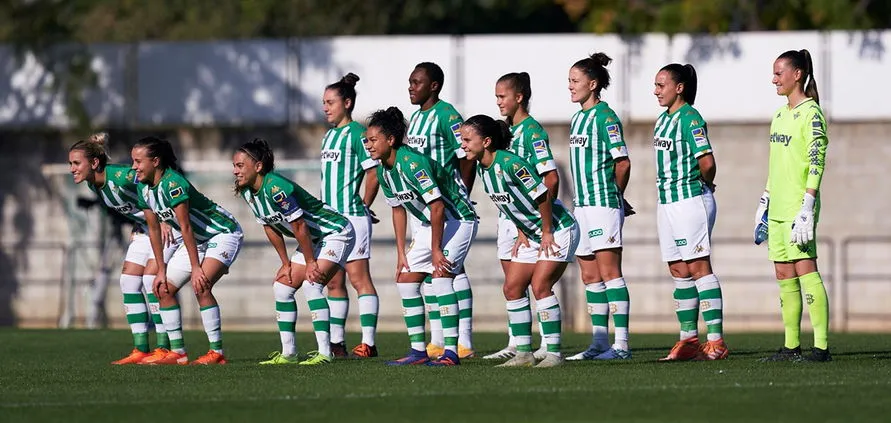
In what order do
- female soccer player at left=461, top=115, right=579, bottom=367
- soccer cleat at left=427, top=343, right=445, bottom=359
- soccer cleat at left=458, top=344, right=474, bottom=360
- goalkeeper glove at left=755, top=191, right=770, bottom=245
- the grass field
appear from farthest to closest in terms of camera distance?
soccer cleat at left=458, top=344, right=474, bottom=360 < soccer cleat at left=427, top=343, right=445, bottom=359 < goalkeeper glove at left=755, top=191, right=770, bottom=245 < female soccer player at left=461, top=115, right=579, bottom=367 < the grass field

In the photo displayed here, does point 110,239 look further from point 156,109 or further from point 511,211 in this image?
point 511,211

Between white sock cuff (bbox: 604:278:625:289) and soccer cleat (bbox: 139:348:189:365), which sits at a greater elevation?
white sock cuff (bbox: 604:278:625:289)

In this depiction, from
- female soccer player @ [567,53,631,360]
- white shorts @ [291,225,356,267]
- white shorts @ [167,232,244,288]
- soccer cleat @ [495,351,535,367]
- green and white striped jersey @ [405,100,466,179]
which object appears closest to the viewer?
soccer cleat @ [495,351,535,367]

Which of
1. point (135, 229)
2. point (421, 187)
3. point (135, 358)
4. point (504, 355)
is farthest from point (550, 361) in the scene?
point (135, 229)

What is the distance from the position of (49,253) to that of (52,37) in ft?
10.5

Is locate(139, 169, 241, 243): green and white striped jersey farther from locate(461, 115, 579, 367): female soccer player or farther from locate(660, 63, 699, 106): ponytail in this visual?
locate(660, 63, 699, 106): ponytail

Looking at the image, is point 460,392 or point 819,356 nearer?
point 460,392

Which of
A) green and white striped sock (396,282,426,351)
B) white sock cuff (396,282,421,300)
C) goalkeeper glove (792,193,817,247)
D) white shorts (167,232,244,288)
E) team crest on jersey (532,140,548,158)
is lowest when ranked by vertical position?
green and white striped sock (396,282,426,351)

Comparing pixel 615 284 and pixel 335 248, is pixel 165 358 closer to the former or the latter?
pixel 335 248

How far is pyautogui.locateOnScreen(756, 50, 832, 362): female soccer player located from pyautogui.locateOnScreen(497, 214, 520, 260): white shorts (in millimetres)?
1925

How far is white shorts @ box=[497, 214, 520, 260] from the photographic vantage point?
454 inches

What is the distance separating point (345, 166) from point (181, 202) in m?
1.64

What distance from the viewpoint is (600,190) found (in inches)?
444

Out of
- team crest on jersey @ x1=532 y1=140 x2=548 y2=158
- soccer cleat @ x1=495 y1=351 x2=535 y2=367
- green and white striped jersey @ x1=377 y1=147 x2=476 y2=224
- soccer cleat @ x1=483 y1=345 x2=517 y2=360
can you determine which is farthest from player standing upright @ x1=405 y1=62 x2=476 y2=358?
soccer cleat @ x1=495 y1=351 x2=535 y2=367
